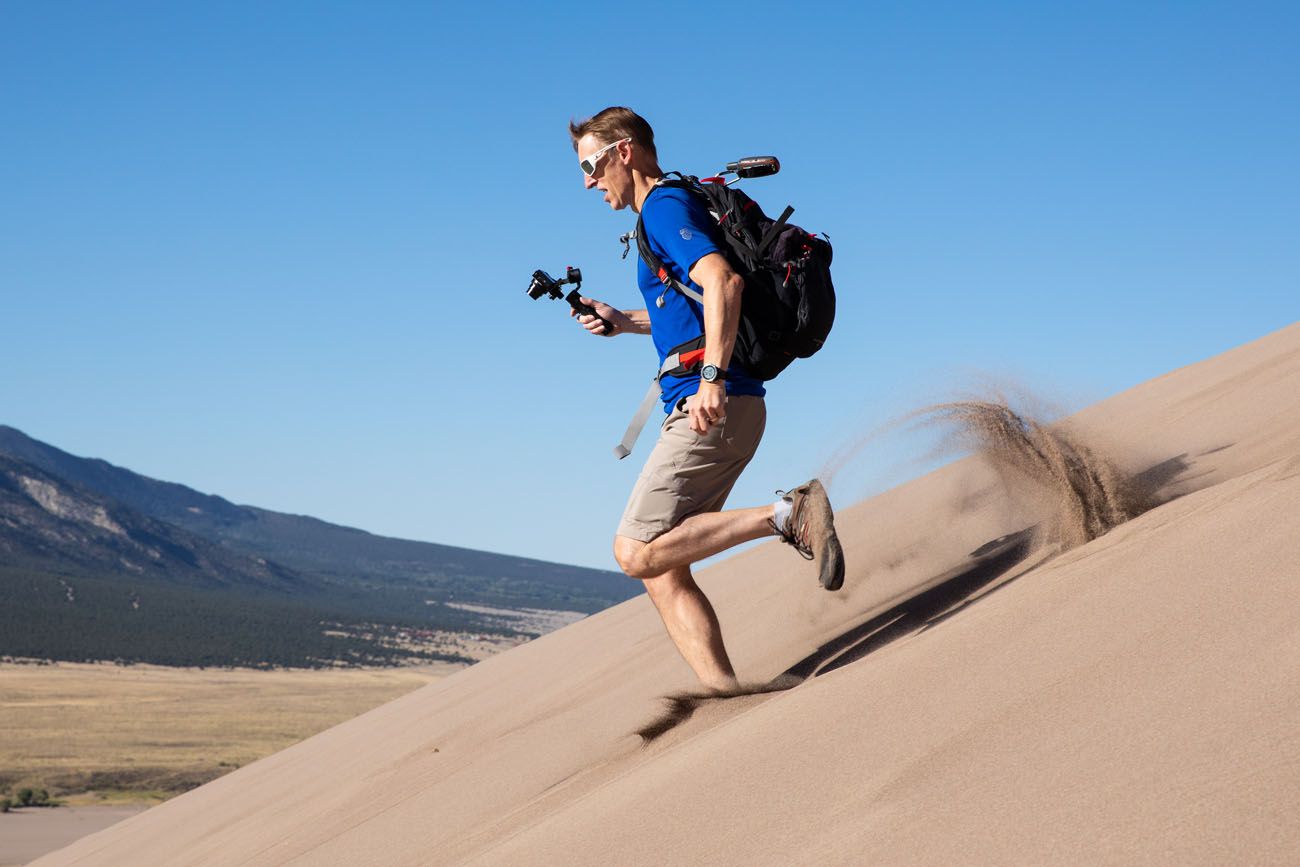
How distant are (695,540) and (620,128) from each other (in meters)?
1.12

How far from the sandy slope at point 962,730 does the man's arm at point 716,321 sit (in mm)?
700

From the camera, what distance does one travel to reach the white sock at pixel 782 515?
3.41 metres

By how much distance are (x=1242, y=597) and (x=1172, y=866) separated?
2.88 ft

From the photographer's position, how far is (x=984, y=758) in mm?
2156

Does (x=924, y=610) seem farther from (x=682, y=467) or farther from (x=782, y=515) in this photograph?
(x=682, y=467)

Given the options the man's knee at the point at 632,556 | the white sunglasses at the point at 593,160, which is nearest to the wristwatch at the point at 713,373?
the man's knee at the point at 632,556

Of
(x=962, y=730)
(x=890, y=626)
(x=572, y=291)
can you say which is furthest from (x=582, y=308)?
(x=962, y=730)

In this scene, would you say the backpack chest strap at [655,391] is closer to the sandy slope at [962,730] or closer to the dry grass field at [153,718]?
the sandy slope at [962,730]

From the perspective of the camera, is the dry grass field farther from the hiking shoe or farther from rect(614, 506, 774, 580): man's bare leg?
the hiking shoe

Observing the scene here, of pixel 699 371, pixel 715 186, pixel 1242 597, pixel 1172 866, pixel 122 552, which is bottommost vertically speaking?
pixel 1172 866

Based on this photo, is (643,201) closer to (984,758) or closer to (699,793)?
(699,793)

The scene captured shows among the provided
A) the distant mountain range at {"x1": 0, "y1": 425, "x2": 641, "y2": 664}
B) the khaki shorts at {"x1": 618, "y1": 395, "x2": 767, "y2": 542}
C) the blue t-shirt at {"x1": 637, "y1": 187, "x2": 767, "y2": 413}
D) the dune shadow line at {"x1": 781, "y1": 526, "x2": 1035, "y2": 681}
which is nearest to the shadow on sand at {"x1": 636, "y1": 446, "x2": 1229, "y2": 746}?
the dune shadow line at {"x1": 781, "y1": 526, "x2": 1035, "y2": 681}

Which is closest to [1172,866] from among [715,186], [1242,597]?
[1242,597]

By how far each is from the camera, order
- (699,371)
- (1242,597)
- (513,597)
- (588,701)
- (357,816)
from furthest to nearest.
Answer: (513,597) < (588,701) < (357,816) < (699,371) < (1242,597)
